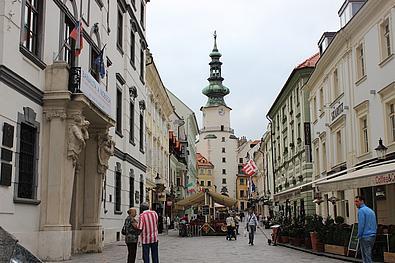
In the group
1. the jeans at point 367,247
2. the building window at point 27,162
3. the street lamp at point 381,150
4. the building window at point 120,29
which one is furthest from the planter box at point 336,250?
the building window at point 120,29

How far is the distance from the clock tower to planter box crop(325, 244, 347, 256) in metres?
108

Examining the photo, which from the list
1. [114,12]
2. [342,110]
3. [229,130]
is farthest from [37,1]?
[229,130]

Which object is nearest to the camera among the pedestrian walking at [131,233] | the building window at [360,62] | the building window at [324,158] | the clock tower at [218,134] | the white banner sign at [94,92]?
the pedestrian walking at [131,233]

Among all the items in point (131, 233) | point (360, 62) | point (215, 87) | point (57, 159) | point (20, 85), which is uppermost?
point (215, 87)

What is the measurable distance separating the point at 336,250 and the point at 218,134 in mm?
116769

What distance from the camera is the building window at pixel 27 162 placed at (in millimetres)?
13680

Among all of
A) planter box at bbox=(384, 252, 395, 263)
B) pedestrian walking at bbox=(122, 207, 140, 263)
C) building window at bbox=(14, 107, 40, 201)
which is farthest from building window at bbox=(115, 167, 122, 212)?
planter box at bbox=(384, 252, 395, 263)

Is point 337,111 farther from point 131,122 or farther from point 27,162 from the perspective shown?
point 27,162

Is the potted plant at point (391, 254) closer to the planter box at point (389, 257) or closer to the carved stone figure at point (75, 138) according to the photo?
the planter box at point (389, 257)

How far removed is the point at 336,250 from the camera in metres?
18.8

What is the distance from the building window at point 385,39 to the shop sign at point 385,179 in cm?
802

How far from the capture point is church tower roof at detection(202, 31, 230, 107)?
13038 centimetres

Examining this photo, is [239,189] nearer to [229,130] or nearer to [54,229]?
[229,130]

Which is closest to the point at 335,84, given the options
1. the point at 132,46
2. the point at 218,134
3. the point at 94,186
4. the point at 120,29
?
the point at 132,46
